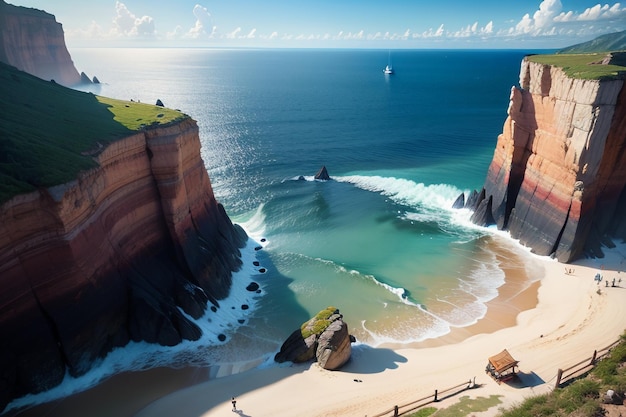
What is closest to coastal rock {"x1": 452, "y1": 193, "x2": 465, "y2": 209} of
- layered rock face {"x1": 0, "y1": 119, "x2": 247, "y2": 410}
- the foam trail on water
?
layered rock face {"x1": 0, "y1": 119, "x2": 247, "y2": 410}

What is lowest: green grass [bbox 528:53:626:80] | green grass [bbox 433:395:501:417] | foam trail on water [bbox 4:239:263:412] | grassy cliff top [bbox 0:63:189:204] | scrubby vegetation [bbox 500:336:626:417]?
foam trail on water [bbox 4:239:263:412]

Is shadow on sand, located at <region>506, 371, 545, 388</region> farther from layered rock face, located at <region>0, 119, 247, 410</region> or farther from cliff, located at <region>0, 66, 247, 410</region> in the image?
layered rock face, located at <region>0, 119, 247, 410</region>

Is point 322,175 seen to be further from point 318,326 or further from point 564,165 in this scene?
point 318,326

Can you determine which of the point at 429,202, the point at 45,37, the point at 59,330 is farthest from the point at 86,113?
the point at 45,37

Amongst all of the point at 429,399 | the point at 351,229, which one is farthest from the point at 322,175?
the point at 429,399

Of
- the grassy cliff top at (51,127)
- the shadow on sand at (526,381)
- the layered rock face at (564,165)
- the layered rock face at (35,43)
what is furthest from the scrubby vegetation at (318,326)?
the layered rock face at (35,43)

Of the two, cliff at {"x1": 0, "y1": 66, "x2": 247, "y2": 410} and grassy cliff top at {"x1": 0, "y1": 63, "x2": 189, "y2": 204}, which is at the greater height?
grassy cliff top at {"x1": 0, "y1": 63, "x2": 189, "y2": 204}
